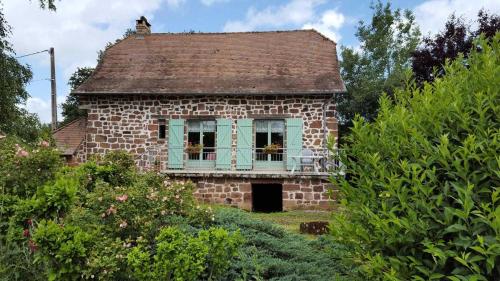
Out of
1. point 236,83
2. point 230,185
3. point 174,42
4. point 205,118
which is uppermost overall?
point 174,42

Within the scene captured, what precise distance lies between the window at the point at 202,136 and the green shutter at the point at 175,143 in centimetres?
39

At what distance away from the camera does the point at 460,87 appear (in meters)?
2.77

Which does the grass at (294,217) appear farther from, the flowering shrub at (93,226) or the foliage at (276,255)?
the flowering shrub at (93,226)

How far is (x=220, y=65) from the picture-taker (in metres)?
17.1

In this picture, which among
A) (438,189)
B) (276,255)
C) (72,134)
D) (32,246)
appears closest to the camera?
(438,189)

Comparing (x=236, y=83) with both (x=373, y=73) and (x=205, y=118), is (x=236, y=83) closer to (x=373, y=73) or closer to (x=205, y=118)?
(x=205, y=118)

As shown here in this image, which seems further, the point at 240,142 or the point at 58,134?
the point at 58,134

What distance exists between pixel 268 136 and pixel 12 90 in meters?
8.46

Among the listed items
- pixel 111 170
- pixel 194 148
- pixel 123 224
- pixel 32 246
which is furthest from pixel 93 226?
pixel 194 148

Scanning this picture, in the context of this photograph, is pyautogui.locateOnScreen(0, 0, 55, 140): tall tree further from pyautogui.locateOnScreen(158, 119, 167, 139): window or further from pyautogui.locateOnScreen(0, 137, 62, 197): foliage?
pyautogui.locateOnScreen(0, 137, 62, 197): foliage

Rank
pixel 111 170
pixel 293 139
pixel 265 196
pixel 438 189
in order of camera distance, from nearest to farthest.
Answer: pixel 438 189 → pixel 111 170 → pixel 293 139 → pixel 265 196

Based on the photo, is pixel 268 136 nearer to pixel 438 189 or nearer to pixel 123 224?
pixel 123 224

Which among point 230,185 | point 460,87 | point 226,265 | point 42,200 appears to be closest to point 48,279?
point 42,200

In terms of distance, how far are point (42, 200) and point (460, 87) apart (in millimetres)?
4013
